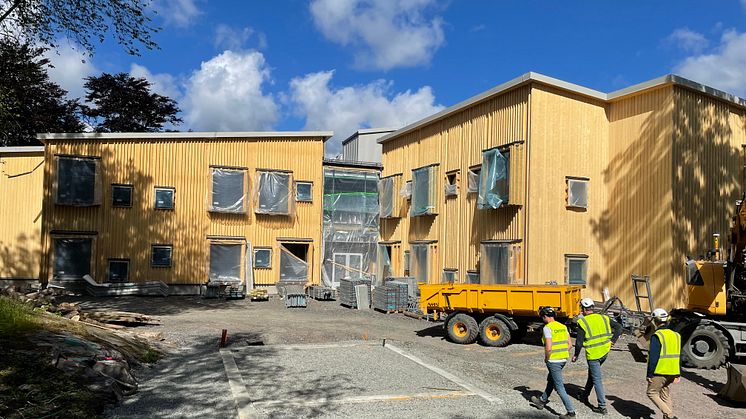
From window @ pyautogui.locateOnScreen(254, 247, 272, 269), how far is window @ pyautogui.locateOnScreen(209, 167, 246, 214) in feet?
6.75

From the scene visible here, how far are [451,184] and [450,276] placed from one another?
3.93 meters

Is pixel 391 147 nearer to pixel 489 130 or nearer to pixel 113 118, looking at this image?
pixel 489 130

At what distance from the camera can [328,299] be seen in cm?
2545

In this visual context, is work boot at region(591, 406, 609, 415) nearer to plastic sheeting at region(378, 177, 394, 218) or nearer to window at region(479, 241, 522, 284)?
window at region(479, 241, 522, 284)

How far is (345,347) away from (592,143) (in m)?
12.2

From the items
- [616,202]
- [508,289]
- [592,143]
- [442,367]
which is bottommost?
[442,367]

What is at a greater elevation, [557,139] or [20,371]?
[557,139]

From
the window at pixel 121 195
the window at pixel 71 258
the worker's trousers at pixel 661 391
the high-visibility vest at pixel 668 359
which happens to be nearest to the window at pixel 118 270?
the window at pixel 71 258

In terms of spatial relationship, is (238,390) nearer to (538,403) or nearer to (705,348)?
(538,403)

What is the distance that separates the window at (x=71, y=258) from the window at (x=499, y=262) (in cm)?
1692

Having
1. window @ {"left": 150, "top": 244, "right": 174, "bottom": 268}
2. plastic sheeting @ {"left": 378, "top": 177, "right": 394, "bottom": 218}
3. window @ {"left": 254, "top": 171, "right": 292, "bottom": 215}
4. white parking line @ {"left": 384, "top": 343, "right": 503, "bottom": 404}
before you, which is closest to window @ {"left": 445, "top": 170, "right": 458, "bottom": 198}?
plastic sheeting @ {"left": 378, "top": 177, "right": 394, "bottom": 218}

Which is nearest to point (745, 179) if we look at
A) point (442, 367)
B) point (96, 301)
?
point (442, 367)

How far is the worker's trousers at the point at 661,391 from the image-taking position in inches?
307

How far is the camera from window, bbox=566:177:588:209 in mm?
19609
